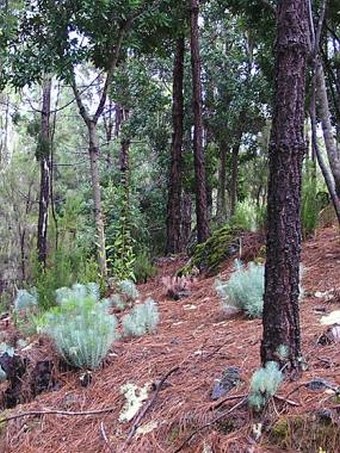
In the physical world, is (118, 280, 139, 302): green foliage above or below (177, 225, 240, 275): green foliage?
below

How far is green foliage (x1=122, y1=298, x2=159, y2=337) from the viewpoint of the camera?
3.47 meters

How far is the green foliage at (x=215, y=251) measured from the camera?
598 cm

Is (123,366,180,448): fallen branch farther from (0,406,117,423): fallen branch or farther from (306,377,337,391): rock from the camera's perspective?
(306,377,337,391): rock

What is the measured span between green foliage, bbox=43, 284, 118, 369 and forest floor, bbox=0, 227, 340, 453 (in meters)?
0.10

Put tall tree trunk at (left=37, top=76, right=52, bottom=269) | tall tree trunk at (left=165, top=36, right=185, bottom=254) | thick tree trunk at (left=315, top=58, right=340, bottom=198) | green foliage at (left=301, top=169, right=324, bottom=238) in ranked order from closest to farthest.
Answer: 1. thick tree trunk at (left=315, top=58, right=340, bottom=198)
2. green foliage at (left=301, top=169, right=324, bottom=238)
3. tall tree trunk at (left=165, top=36, right=185, bottom=254)
4. tall tree trunk at (left=37, top=76, right=52, bottom=269)

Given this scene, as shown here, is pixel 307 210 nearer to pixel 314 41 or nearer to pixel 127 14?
pixel 314 41

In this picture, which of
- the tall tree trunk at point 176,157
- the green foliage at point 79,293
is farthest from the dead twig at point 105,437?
the tall tree trunk at point 176,157

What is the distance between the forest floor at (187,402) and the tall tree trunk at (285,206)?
0.66ft

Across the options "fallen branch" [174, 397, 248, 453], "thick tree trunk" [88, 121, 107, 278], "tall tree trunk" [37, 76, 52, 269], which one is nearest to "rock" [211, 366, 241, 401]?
"fallen branch" [174, 397, 248, 453]

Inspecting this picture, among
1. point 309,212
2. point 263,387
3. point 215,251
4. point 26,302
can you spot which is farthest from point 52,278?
point 263,387

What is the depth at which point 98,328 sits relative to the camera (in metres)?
2.94

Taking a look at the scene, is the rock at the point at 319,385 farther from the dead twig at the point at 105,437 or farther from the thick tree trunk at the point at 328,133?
the thick tree trunk at the point at 328,133

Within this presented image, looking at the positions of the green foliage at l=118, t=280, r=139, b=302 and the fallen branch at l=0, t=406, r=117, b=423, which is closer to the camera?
the fallen branch at l=0, t=406, r=117, b=423

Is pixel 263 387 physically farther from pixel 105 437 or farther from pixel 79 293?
pixel 79 293
